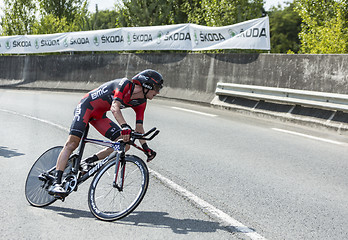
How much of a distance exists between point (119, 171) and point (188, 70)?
1140cm

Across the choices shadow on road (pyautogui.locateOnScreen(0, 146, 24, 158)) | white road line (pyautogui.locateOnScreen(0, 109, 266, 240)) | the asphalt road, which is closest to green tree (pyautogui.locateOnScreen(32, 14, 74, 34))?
the asphalt road

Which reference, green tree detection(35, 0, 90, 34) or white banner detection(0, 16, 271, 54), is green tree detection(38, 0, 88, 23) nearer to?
green tree detection(35, 0, 90, 34)

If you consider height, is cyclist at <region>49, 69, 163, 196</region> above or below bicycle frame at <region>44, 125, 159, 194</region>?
above

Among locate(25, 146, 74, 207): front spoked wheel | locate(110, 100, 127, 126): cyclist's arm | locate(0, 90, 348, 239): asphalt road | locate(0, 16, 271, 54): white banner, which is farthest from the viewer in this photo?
locate(0, 16, 271, 54): white banner

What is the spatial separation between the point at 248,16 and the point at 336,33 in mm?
9261

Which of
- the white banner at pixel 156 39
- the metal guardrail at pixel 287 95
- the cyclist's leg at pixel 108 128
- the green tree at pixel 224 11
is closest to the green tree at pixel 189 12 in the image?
the green tree at pixel 224 11

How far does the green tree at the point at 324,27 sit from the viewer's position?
15625mm

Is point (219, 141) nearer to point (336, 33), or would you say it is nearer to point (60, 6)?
point (336, 33)

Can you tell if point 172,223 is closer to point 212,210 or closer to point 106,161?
point 212,210

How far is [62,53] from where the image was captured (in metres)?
23.1

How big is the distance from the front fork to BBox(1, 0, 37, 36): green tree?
39.1 meters

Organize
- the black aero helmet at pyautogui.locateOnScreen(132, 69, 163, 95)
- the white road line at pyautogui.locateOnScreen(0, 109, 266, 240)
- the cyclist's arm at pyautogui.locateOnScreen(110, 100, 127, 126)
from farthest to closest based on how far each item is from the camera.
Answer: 1. the black aero helmet at pyautogui.locateOnScreen(132, 69, 163, 95)
2. the cyclist's arm at pyautogui.locateOnScreen(110, 100, 127, 126)
3. the white road line at pyautogui.locateOnScreen(0, 109, 266, 240)

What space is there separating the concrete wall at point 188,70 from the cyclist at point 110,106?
7088 mm

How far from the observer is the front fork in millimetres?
4379
